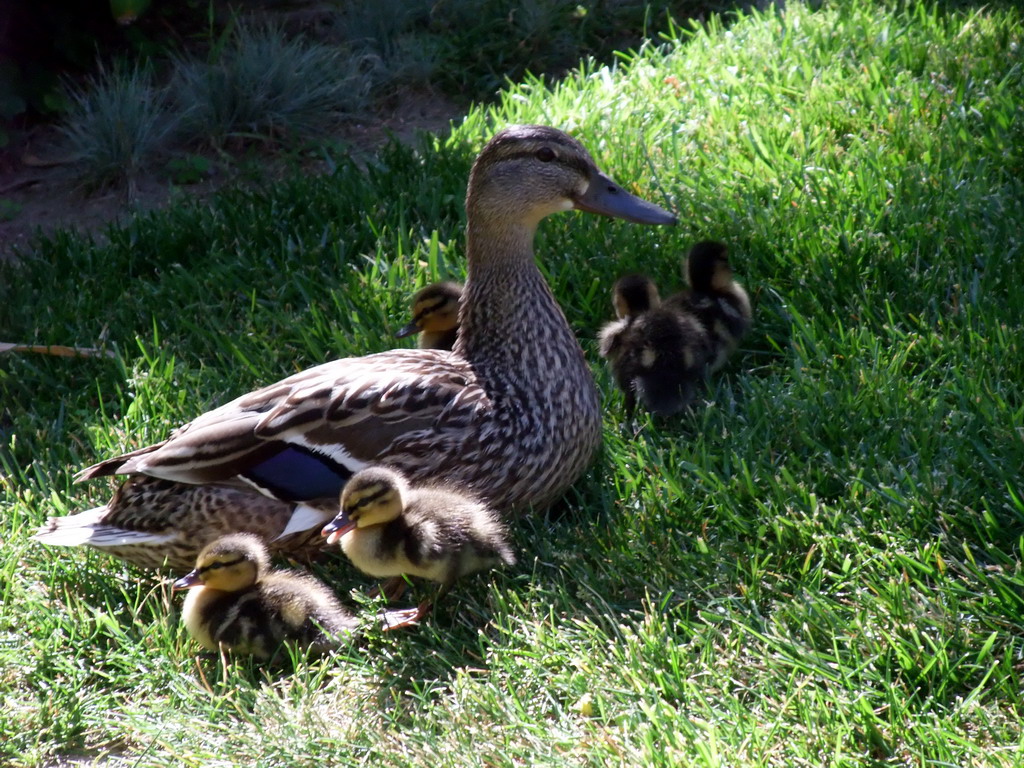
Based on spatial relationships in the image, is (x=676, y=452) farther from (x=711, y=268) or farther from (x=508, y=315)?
(x=711, y=268)

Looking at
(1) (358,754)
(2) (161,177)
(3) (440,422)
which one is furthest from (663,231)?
(2) (161,177)

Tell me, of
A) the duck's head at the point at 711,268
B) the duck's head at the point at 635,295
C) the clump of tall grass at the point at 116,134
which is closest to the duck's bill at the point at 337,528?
the duck's head at the point at 635,295

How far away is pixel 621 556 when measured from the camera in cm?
336

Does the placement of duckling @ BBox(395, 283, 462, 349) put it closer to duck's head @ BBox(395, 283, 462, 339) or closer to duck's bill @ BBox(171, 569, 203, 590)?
duck's head @ BBox(395, 283, 462, 339)

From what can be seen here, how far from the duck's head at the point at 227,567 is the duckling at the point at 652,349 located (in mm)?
1390

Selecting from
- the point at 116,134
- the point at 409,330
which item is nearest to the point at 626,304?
the point at 409,330

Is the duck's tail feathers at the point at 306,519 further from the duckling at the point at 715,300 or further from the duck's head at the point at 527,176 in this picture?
the duckling at the point at 715,300

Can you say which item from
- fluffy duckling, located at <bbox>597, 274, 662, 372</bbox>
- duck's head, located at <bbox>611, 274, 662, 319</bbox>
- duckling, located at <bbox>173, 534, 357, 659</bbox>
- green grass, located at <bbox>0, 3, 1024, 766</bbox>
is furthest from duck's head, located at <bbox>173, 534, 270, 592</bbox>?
duck's head, located at <bbox>611, 274, 662, 319</bbox>

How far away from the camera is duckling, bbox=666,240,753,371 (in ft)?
13.4

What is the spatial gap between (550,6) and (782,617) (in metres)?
5.19

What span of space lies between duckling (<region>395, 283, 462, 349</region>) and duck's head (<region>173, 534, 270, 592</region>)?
124cm

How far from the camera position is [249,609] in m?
3.29

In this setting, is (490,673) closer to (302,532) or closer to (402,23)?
(302,532)

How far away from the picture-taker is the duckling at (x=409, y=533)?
10.7 feet
